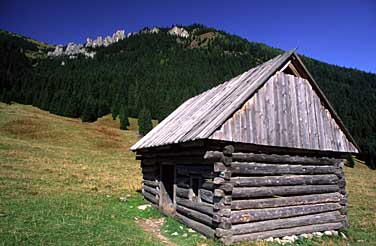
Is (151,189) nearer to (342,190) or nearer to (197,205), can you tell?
(197,205)

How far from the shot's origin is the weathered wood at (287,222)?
11.6m

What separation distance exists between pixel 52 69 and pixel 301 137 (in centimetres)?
17736

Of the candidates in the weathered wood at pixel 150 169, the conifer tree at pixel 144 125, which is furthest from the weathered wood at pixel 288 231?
the conifer tree at pixel 144 125

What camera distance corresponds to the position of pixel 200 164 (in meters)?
12.5

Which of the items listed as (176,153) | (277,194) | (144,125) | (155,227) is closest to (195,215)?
(155,227)

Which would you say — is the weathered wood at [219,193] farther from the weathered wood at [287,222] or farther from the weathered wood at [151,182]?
the weathered wood at [151,182]

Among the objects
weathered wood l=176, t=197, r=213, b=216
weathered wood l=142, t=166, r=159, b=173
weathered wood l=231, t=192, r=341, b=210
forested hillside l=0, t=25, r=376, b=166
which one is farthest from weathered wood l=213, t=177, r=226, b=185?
forested hillside l=0, t=25, r=376, b=166

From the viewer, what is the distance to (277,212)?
41.3ft

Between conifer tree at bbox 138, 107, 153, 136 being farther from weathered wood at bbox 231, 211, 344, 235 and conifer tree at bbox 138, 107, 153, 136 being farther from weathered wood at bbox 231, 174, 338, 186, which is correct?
weathered wood at bbox 231, 211, 344, 235

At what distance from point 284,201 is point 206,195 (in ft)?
10.1

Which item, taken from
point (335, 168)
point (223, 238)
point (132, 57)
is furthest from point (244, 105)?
point (132, 57)

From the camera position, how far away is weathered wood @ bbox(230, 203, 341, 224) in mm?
11578

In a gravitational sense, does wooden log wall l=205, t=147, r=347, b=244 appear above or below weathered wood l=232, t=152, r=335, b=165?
below

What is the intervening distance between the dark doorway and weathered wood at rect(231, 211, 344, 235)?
174 inches
